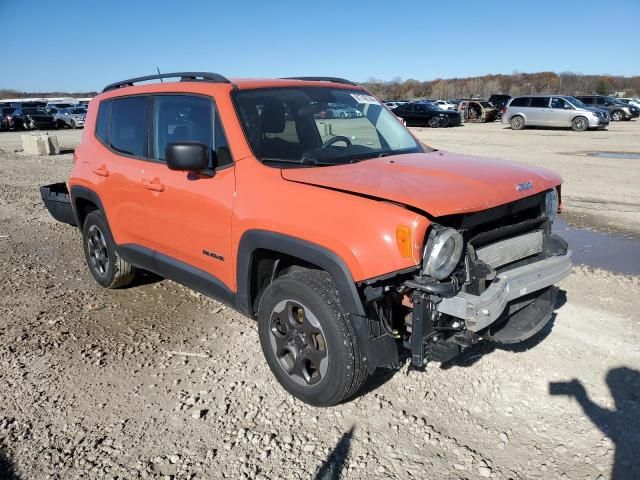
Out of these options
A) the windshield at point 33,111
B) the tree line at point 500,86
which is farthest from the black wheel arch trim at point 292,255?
the tree line at point 500,86

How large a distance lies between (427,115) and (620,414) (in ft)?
98.5

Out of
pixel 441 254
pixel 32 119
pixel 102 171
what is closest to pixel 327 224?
pixel 441 254

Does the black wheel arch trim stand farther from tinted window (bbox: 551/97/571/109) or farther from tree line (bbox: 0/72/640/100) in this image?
tree line (bbox: 0/72/640/100)

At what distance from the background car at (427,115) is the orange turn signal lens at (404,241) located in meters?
29.2

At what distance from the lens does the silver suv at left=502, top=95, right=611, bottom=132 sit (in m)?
25.6

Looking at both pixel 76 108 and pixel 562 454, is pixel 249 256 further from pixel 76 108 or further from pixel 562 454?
pixel 76 108

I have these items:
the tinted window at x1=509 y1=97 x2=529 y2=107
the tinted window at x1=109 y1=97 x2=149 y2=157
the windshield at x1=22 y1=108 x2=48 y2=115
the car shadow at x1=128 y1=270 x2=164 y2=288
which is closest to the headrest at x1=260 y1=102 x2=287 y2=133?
the tinted window at x1=109 y1=97 x2=149 y2=157

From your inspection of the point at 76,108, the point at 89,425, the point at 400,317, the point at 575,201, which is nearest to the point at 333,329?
the point at 400,317

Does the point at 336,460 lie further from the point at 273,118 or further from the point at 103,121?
the point at 103,121

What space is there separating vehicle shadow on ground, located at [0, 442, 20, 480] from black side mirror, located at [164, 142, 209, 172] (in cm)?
189

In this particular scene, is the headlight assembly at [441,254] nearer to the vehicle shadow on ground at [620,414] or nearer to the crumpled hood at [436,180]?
the crumpled hood at [436,180]

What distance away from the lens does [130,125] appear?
4547 mm

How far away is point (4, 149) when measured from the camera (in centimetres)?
2141

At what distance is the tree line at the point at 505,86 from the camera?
95125 mm
